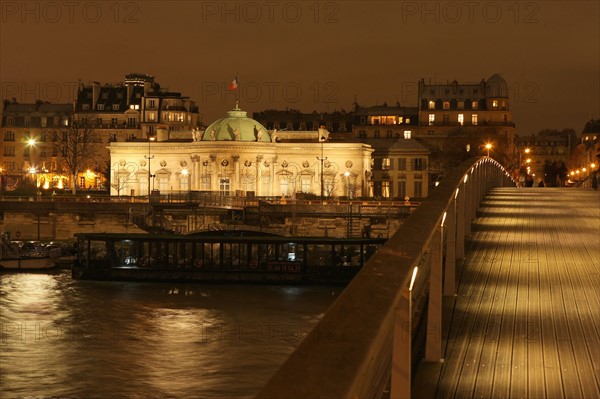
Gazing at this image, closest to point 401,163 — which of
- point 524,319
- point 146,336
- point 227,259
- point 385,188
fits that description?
point 385,188

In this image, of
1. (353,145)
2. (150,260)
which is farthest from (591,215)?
(353,145)

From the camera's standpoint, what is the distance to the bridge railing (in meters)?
3.56

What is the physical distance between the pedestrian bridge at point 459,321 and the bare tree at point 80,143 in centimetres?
8650

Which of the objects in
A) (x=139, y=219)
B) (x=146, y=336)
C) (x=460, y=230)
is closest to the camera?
(x=460, y=230)

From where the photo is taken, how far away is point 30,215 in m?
69.4

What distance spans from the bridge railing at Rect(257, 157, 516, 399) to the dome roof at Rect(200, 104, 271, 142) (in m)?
79.5

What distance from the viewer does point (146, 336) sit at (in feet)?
114

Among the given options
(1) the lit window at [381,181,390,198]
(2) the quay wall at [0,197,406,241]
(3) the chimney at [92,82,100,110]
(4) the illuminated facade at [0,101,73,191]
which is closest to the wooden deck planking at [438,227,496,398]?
(2) the quay wall at [0,197,406,241]

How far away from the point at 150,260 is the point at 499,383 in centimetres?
4611

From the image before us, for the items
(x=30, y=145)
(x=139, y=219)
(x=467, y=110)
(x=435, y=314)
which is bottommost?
(x=139, y=219)

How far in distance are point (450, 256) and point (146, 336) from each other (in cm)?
2404

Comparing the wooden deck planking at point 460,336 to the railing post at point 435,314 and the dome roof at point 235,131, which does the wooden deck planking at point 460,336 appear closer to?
the railing post at point 435,314

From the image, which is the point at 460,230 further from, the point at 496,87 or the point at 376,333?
the point at 496,87

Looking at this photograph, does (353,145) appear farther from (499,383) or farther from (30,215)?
(499,383)
